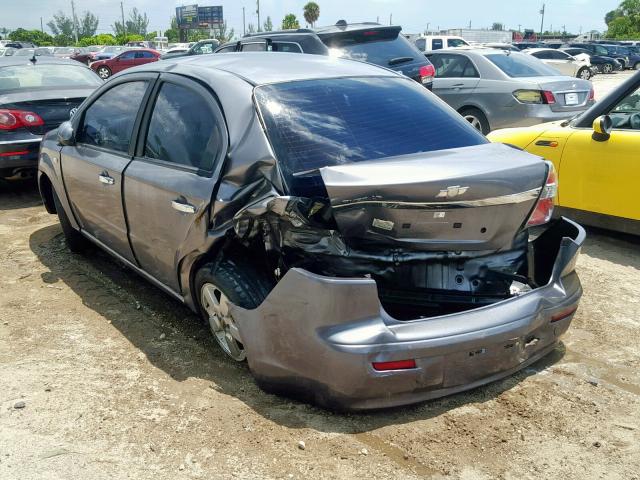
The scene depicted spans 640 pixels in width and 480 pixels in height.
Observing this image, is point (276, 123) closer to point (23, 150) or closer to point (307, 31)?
point (23, 150)

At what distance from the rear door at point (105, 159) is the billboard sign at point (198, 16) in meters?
88.9

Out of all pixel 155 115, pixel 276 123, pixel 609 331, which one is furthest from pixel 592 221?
pixel 155 115

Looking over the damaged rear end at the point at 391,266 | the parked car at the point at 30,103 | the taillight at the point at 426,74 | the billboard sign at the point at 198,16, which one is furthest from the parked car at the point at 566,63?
the billboard sign at the point at 198,16

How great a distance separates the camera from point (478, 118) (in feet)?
34.1

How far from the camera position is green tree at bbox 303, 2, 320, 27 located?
6956cm

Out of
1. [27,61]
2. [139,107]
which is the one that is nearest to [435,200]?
[139,107]

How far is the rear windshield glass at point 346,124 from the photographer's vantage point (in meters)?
3.22

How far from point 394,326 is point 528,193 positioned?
35.7 inches

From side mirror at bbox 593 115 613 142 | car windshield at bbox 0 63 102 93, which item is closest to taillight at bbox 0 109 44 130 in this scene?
car windshield at bbox 0 63 102 93

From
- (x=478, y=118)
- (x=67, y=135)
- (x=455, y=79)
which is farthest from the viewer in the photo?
(x=455, y=79)

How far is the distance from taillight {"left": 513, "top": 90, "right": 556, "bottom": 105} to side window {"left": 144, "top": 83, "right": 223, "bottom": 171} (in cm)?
702

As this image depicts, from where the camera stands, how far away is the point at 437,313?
122 inches

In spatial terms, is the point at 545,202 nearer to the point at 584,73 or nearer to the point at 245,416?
the point at 245,416

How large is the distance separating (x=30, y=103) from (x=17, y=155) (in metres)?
0.70
